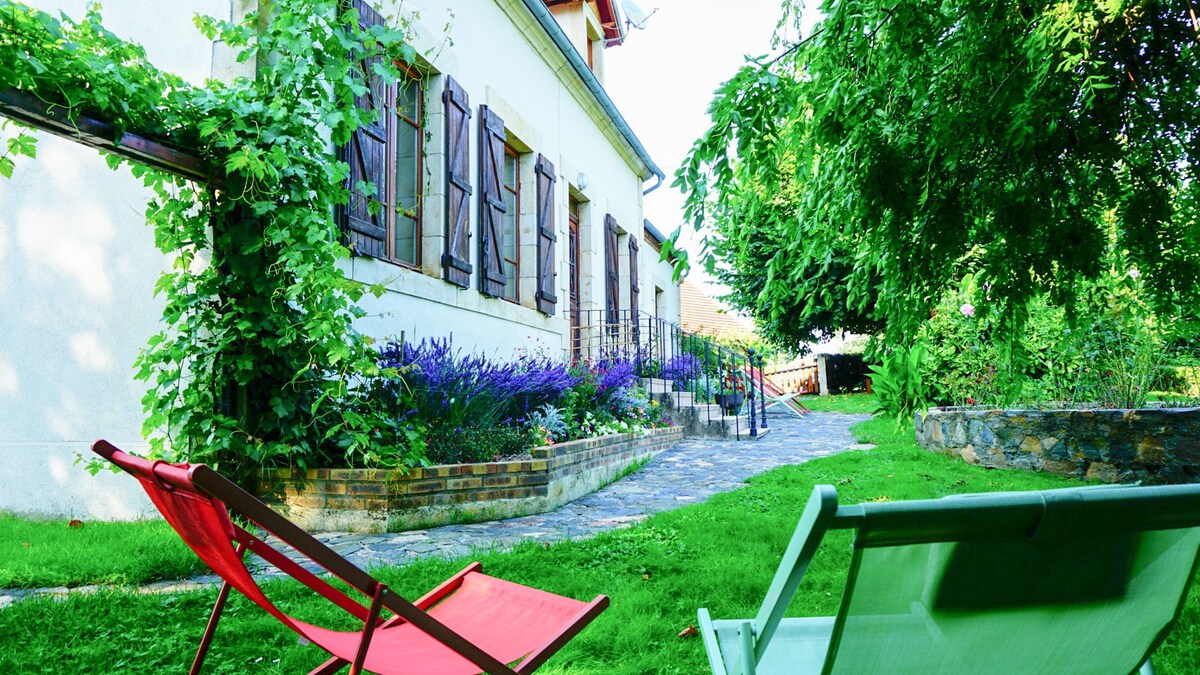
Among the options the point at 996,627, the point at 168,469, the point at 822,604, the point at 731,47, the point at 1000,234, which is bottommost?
the point at 822,604

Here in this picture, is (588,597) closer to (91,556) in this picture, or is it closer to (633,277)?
(91,556)

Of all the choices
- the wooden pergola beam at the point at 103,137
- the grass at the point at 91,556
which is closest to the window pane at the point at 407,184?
the wooden pergola beam at the point at 103,137

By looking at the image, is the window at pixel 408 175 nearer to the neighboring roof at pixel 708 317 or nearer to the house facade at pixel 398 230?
the house facade at pixel 398 230

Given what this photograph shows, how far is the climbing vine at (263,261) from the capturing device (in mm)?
4203

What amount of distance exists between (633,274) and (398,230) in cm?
724

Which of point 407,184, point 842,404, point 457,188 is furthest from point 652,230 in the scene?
point 407,184

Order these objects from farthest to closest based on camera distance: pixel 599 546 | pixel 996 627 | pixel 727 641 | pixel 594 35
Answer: pixel 594 35 < pixel 599 546 < pixel 727 641 < pixel 996 627

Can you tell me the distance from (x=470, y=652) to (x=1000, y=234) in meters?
2.57

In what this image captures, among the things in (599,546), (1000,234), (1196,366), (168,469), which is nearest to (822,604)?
(599,546)

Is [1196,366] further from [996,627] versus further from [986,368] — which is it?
[996,627]

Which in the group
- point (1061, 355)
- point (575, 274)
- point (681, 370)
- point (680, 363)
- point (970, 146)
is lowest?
point (1061, 355)

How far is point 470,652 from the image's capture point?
1.53m

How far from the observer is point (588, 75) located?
34.4 feet

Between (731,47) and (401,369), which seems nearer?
(731,47)
